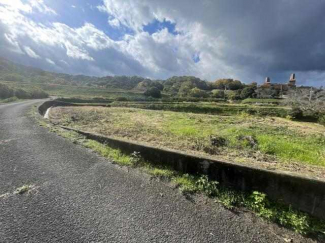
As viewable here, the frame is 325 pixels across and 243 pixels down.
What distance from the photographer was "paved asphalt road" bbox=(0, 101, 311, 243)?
2.39 m

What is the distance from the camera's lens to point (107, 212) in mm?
2783

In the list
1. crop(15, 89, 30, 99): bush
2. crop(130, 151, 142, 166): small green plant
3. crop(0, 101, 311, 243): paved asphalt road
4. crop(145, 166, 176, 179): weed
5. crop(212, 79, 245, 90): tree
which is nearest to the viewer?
crop(0, 101, 311, 243): paved asphalt road

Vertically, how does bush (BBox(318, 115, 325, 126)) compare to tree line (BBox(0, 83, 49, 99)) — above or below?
below

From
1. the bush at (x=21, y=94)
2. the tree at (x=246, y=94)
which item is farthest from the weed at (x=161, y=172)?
the tree at (x=246, y=94)

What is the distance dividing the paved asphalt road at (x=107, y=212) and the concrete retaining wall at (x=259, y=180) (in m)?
0.63

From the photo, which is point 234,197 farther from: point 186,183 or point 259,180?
point 186,183

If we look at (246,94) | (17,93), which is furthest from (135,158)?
(246,94)

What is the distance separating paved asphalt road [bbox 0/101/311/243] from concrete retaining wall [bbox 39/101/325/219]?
0.63 metres

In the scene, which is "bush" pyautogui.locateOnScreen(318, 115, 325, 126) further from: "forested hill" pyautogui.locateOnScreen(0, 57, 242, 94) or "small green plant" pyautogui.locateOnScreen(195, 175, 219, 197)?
"forested hill" pyautogui.locateOnScreen(0, 57, 242, 94)

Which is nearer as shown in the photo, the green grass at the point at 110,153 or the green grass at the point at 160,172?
the green grass at the point at 160,172

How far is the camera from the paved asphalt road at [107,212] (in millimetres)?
2387

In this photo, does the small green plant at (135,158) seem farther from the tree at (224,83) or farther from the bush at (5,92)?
the tree at (224,83)

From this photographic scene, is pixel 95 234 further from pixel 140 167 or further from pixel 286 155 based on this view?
pixel 286 155

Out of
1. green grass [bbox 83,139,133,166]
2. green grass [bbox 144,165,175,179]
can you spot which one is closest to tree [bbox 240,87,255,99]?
green grass [bbox 83,139,133,166]
